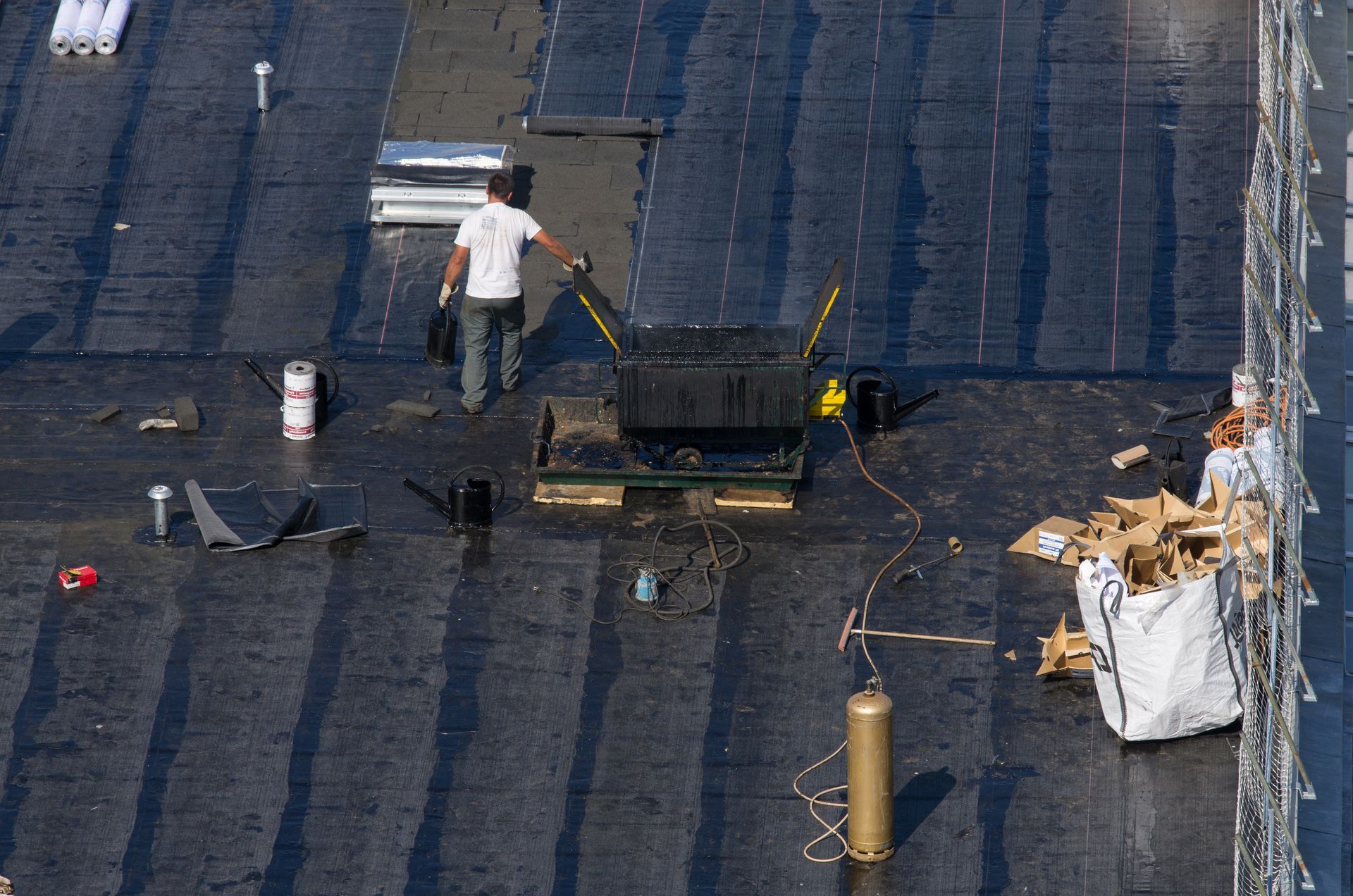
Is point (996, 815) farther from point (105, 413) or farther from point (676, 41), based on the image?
point (676, 41)

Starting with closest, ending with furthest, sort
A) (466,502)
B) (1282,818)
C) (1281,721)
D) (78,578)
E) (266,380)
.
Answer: (1282,818) < (1281,721) < (78,578) < (466,502) < (266,380)

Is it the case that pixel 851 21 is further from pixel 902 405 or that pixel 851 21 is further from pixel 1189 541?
pixel 1189 541

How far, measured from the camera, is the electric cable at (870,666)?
10242mm

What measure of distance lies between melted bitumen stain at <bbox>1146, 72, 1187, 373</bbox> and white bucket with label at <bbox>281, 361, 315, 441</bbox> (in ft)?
22.1

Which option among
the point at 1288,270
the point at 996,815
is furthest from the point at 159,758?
the point at 1288,270

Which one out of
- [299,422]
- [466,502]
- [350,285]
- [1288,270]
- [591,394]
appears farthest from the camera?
[350,285]

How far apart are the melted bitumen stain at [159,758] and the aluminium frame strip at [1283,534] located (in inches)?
251

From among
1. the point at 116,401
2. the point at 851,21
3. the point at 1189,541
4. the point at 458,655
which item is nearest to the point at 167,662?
the point at 458,655

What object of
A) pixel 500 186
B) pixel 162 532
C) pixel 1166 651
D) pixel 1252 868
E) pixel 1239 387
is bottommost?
pixel 162 532

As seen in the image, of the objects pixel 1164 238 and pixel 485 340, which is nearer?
pixel 485 340

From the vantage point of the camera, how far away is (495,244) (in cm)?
1351

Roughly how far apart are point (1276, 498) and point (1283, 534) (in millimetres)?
489

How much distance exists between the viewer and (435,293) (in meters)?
15.9

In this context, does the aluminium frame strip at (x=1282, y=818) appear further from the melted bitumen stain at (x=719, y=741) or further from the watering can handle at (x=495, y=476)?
the watering can handle at (x=495, y=476)
